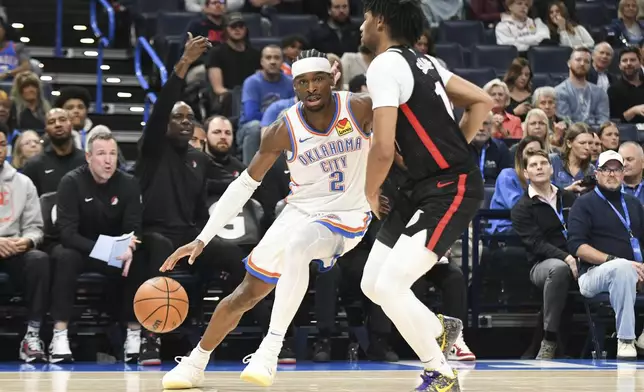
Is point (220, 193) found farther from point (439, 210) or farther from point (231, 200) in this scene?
point (439, 210)

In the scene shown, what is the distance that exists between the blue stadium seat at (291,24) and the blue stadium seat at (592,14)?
418 cm

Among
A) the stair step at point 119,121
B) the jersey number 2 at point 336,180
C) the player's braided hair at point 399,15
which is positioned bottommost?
the jersey number 2 at point 336,180

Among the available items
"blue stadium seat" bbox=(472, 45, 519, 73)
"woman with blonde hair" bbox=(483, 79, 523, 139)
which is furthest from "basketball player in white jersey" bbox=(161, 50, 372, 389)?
"blue stadium seat" bbox=(472, 45, 519, 73)

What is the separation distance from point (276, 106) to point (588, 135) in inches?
120

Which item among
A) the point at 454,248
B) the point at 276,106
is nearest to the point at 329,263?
the point at 454,248

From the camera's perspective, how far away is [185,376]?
5.97 meters

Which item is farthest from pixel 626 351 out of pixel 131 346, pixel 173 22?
pixel 173 22

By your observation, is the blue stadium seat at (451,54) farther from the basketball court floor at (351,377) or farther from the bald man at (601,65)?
the basketball court floor at (351,377)

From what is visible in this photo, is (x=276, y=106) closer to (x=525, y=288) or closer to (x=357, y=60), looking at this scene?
(x=357, y=60)

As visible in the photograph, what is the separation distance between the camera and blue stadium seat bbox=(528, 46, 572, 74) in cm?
1406

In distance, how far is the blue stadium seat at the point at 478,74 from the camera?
42.7ft

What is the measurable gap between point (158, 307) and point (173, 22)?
23.7 feet

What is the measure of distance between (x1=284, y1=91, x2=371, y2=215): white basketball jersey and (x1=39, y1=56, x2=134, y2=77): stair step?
26.6 feet

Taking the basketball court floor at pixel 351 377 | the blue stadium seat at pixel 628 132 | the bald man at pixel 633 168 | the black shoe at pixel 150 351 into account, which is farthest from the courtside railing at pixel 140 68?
the blue stadium seat at pixel 628 132
